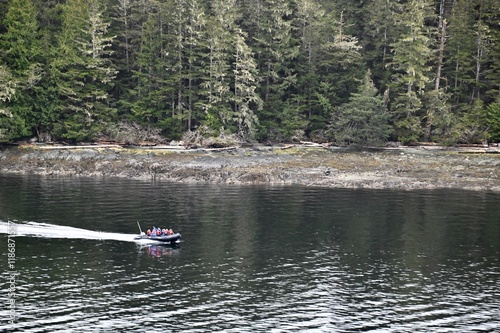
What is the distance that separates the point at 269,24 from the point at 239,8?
23.7ft

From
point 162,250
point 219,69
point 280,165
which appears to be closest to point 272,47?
point 219,69

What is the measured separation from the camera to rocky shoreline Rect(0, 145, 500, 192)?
7512cm

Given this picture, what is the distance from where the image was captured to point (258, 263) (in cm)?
4119

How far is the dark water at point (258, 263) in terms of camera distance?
30.9 m

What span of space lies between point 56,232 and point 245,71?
54.4 metres

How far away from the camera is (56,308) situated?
3158 centimetres

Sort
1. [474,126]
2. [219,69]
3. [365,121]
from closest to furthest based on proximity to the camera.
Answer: [474,126], [365,121], [219,69]

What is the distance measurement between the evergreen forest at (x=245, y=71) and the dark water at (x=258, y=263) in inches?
1178

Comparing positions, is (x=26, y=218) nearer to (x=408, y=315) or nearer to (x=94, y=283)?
(x=94, y=283)

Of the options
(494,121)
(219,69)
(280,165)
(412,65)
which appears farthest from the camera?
(219,69)

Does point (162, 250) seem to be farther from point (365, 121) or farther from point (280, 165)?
point (365, 121)

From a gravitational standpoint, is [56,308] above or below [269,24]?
below

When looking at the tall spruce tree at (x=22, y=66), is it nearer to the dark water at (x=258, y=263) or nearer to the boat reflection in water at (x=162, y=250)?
the dark water at (x=258, y=263)

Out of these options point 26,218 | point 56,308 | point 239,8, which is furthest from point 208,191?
point 239,8
